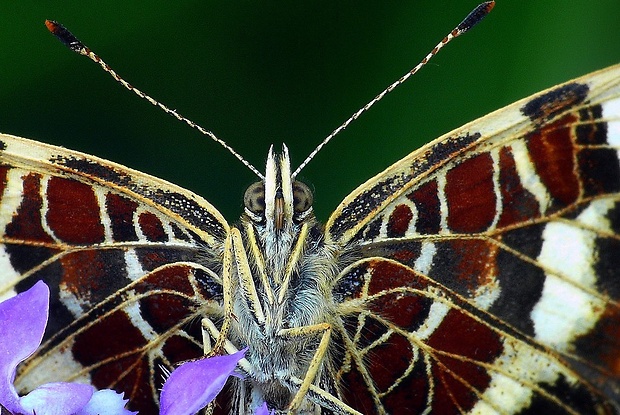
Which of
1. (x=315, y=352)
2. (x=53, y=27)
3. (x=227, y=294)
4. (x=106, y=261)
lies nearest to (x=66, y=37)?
(x=53, y=27)

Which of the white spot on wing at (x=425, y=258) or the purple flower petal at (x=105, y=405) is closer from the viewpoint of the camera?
the purple flower petal at (x=105, y=405)

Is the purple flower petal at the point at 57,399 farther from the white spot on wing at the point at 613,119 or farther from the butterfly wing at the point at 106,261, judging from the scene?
the white spot on wing at the point at 613,119

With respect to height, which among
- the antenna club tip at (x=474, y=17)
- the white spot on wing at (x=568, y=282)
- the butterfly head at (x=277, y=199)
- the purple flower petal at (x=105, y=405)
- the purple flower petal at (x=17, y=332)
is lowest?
the purple flower petal at (x=105, y=405)

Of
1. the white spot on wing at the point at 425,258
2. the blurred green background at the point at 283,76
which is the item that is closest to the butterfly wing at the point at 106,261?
the white spot on wing at the point at 425,258

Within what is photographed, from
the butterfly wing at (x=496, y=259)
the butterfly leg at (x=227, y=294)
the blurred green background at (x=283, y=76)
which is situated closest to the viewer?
the butterfly leg at (x=227, y=294)

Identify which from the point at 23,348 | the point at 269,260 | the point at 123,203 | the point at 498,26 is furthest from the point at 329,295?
the point at 498,26

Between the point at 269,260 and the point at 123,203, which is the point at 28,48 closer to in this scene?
the point at 123,203

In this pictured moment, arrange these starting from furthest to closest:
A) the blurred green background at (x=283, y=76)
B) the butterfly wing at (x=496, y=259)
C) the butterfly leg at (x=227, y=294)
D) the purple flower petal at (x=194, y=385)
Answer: the blurred green background at (x=283, y=76)
the butterfly wing at (x=496, y=259)
the butterfly leg at (x=227, y=294)
the purple flower petal at (x=194, y=385)

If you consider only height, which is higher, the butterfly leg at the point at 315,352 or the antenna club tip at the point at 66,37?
the antenna club tip at the point at 66,37

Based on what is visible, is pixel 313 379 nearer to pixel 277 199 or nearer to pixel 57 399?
pixel 277 199
